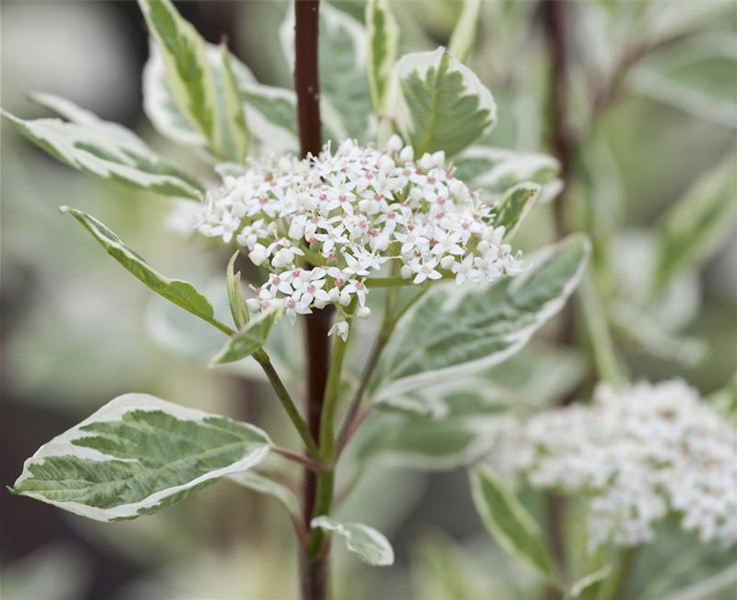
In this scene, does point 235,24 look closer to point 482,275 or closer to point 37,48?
point 37,48

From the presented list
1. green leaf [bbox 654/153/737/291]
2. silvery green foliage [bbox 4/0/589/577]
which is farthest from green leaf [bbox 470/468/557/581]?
green leaf [bbox 654/153/737/291]

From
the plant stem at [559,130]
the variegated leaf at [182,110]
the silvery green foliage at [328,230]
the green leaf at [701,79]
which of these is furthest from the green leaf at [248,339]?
the green leaf at [701,79]

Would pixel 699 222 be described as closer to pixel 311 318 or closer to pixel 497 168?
pixel 497 168

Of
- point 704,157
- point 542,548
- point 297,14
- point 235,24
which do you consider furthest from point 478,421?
point 704,157

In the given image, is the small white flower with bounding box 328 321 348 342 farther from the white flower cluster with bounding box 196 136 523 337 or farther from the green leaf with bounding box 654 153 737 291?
the green leaf with bounding box 654 153 737 291

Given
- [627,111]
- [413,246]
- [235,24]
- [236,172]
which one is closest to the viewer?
[413,246]

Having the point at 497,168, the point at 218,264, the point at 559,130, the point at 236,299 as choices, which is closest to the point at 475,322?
the point at 497,168
